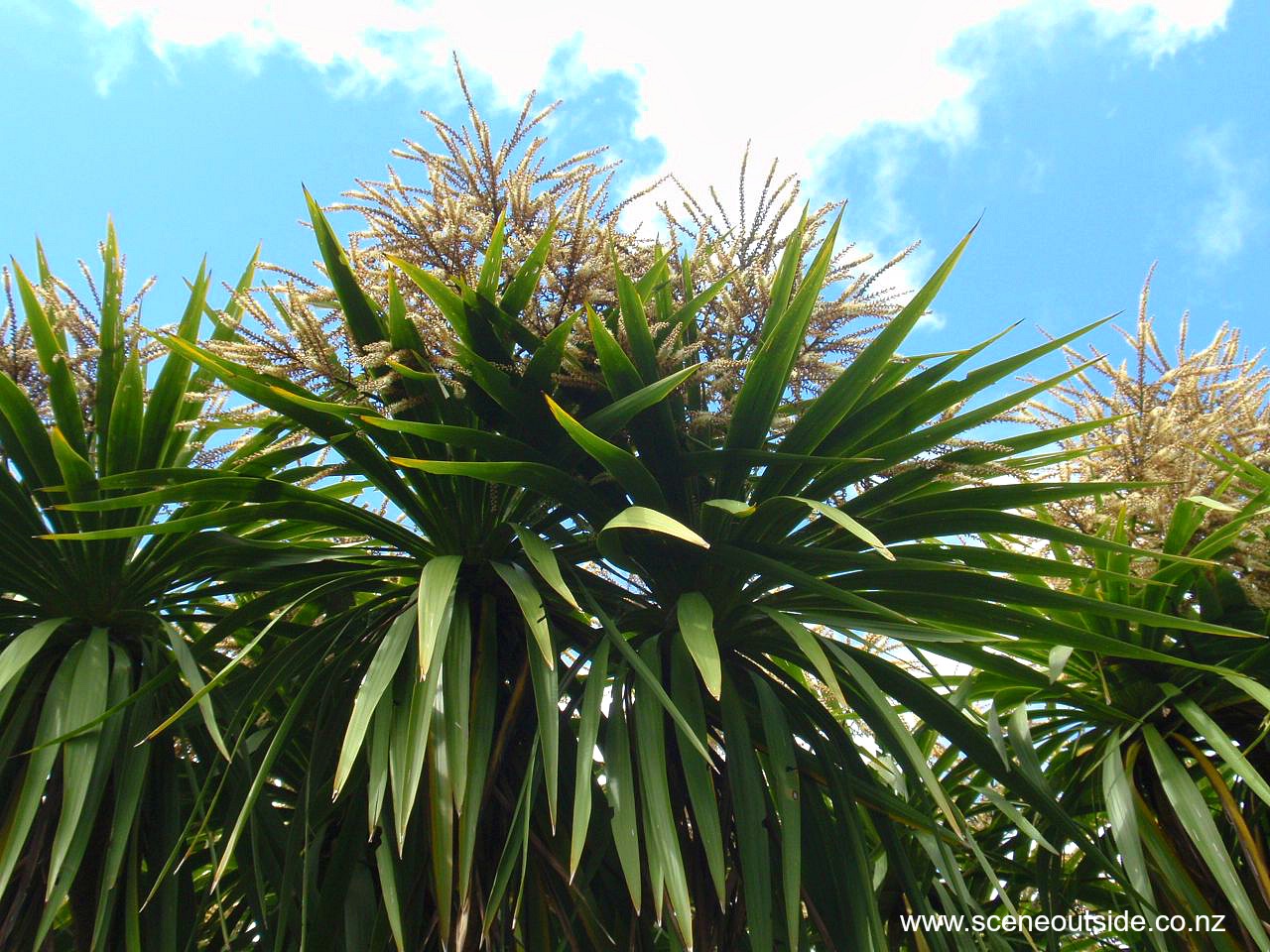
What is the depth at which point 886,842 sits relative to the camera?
2.20 meters

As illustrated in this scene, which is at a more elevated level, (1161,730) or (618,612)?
(618,612)

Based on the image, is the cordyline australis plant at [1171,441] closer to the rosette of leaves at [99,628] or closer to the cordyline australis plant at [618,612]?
the cordyline australis plant at [618,612]

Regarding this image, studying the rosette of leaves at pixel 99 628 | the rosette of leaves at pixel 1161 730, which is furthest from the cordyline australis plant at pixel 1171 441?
the rosette of leaves at pixel 99 628

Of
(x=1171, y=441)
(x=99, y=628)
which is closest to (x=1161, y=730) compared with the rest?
(x=1171, y=441)

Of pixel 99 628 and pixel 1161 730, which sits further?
pixel 1161 730

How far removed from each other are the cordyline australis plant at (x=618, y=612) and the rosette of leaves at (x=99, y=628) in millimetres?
108

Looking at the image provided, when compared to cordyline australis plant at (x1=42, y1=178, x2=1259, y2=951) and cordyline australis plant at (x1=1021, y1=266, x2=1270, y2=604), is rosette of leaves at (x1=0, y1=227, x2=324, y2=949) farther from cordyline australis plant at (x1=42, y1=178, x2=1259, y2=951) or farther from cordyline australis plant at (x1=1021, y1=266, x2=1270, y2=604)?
cordyline australis plant at (x1=1021, y1=266, x2=1270, y2=604)

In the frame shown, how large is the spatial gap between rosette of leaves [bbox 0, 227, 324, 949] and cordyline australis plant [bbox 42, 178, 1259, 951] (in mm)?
108

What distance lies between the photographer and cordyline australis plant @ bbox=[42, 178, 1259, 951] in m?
1.92

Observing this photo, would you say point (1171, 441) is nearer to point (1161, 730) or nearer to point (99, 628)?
point (1161, 730)

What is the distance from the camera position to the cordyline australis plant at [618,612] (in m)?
1.92

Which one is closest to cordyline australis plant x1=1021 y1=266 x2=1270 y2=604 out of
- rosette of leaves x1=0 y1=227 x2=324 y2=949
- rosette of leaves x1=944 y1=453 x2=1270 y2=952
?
rosette of leaves x1=944 y1=453 x2=1270 y2=952

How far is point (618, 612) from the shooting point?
7.71 feet

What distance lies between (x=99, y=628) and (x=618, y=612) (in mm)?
1011
